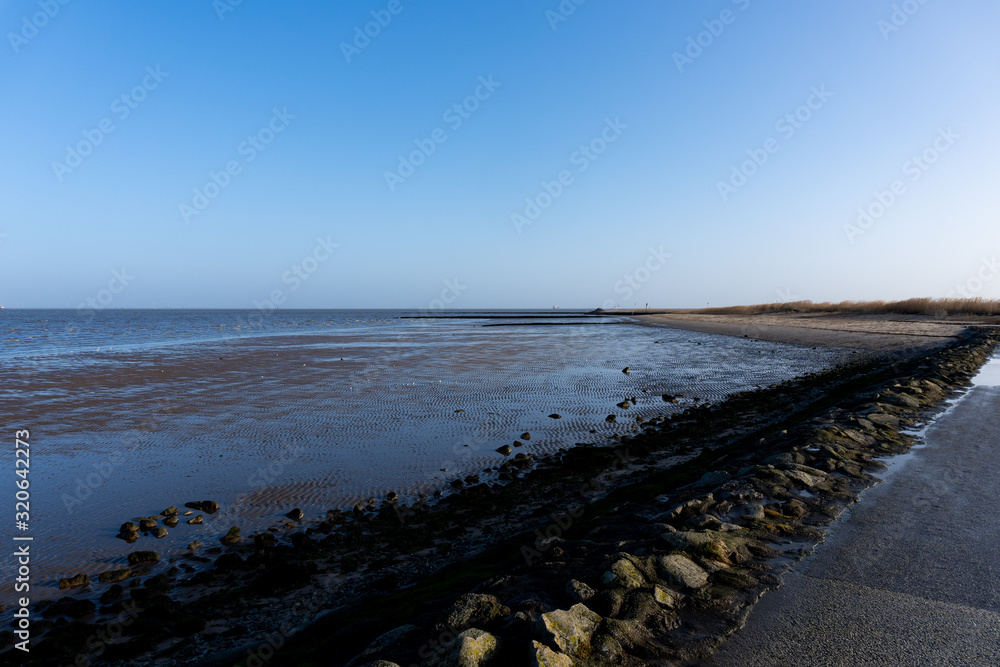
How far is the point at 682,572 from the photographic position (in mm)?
3953

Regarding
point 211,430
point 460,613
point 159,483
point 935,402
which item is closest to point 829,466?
point 460,613

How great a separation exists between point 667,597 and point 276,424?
428 inches

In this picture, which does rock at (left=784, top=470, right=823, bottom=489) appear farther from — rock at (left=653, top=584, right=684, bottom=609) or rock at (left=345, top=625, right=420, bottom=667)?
rock at (left=345, top=625, right=420, bottom=667)

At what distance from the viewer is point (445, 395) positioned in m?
16.0

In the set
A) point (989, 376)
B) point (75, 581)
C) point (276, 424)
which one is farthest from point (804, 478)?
point (989, 376)

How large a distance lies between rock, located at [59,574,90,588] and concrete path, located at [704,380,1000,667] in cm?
632

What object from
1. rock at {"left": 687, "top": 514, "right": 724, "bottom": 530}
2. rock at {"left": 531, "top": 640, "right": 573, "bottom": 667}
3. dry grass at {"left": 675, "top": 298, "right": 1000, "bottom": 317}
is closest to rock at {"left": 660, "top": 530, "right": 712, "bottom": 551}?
rock at {"left": 687, "top": 514, "right": 724, "bottom": 530}

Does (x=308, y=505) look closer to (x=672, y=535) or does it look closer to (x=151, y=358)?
(x=672, y=535)

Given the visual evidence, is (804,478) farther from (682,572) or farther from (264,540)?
(264,540)

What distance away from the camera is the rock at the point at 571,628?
302 cm

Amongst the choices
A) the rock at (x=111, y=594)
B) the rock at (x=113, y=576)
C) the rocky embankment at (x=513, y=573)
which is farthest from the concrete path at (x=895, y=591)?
the rock at (x=113, y=576)

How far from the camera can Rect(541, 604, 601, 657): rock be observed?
3020 mm

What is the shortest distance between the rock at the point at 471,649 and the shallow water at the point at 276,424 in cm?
496

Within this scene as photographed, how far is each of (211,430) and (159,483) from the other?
3.49 meters
